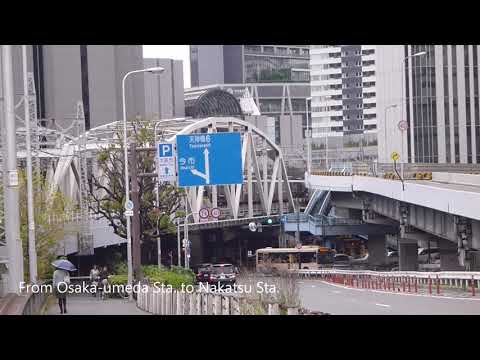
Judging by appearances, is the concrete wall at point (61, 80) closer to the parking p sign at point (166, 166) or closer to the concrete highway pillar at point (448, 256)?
the concrete highway pillar at point (448, 256)

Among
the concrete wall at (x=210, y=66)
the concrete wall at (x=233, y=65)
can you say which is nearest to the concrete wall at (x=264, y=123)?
the concrete wall at (x=233, y=65)

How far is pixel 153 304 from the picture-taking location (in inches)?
637

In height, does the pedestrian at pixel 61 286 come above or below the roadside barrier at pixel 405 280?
above

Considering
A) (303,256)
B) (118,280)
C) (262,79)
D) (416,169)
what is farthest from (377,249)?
(262,79)

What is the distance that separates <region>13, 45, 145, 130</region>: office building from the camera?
124 ft

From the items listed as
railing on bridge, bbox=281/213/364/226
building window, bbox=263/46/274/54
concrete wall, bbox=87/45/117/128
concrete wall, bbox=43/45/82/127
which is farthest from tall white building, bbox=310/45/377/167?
railing on bridge, bbox=281/213/364/226

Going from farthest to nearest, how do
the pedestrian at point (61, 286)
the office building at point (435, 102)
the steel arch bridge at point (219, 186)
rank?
1. the office building at point (435, 102)
2. the steel arch bridge at point (219, 186)
3. the pedestrian at point (61, 286)

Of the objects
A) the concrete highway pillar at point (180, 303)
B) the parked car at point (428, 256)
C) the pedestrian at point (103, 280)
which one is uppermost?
the concrete highway pillar at point (180, 303)

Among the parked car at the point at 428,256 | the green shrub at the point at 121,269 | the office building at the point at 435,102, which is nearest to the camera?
the green shrub at the point at 121,269

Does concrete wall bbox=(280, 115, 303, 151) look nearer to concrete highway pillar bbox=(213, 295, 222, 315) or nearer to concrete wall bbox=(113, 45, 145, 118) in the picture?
concrete wall bbox=(113, 45, 145, 118)

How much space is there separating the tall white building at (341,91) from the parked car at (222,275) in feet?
193

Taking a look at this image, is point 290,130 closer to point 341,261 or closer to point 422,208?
point 341,261

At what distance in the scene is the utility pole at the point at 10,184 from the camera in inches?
505

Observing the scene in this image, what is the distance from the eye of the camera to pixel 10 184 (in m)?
12.8
